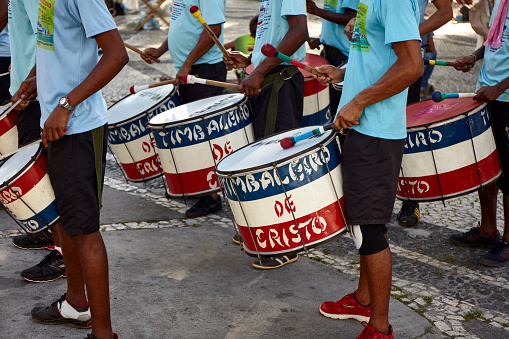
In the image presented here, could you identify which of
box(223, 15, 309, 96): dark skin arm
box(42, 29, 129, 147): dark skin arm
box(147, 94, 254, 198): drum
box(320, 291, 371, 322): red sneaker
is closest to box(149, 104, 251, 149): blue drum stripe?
box(147, 94, 254, 198): drum

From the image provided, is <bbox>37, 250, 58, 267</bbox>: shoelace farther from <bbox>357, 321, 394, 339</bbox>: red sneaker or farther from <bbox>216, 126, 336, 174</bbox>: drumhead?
Answer: <bbox>357, 321, 394, 339</bbox>: red sneaker

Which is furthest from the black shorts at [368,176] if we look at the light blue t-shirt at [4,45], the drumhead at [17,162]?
the light blue t-shirt at [4,45]

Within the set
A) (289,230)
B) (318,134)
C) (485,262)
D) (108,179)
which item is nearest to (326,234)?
(289,230)

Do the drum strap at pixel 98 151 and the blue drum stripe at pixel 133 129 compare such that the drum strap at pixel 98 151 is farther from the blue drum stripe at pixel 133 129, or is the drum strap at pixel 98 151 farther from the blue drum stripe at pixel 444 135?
the blue drum stripe at pixel 444 135

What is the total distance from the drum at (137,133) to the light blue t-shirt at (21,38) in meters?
0.67

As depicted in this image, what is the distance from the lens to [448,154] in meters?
3.17

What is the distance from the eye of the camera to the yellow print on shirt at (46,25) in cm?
248

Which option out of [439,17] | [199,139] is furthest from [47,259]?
[439,17]

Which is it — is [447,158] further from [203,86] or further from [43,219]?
[43,219]

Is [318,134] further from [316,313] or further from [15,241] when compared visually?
[15,241]

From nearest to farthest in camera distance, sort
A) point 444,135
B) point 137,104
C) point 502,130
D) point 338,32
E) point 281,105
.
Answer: point 444,135
point 502,130
point 281,105
point 137,104
point 338,32

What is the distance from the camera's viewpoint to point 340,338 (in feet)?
9.44

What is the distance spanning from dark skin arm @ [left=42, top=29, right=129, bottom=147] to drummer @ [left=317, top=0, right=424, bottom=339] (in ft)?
2.97

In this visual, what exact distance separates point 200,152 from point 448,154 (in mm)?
1320
